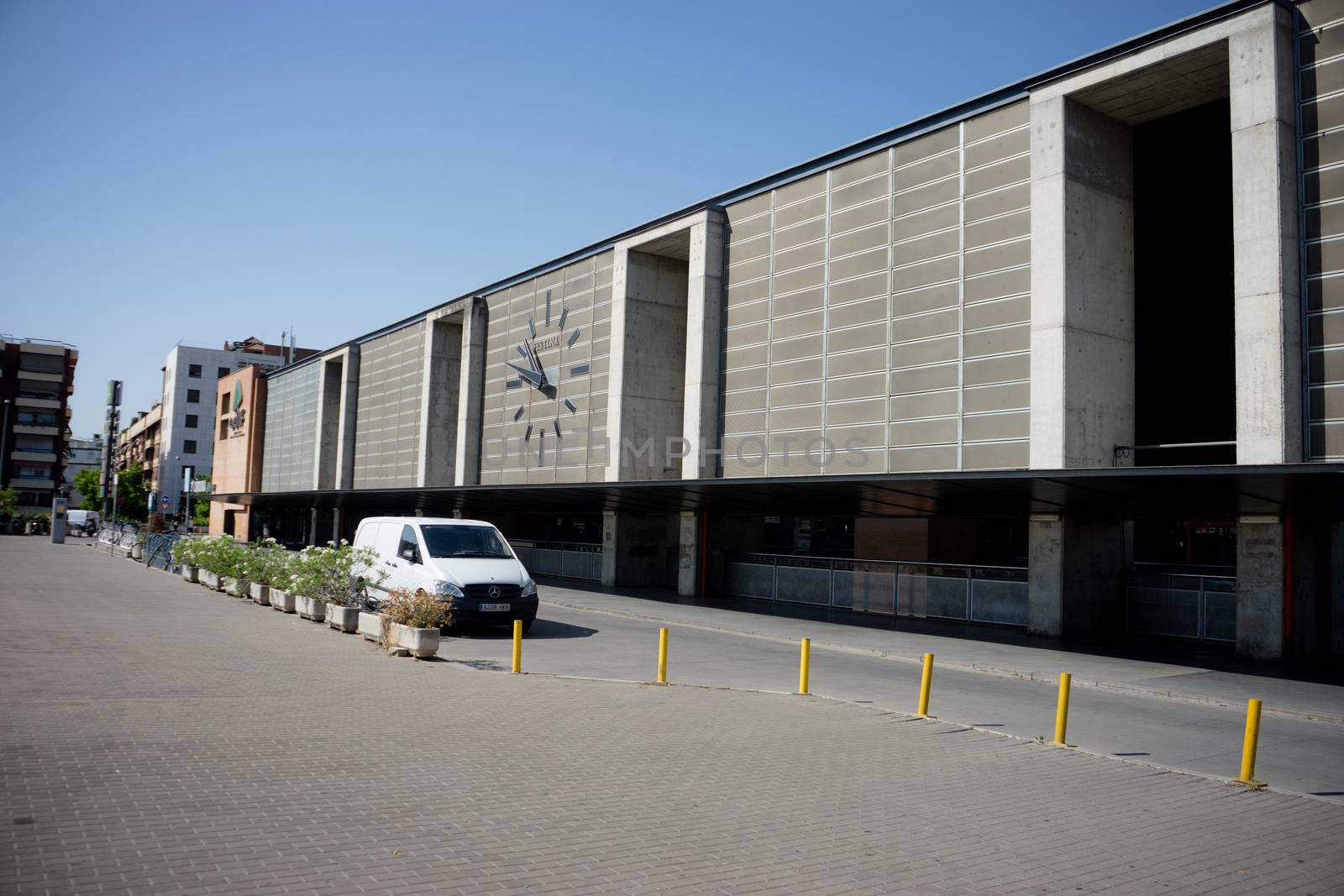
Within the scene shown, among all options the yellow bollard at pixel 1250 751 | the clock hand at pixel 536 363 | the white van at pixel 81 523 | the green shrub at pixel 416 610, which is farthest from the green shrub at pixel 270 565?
the white van at pixel 81 523

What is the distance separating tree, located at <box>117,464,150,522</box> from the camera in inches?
3713

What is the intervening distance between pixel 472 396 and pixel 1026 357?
25.4 meters

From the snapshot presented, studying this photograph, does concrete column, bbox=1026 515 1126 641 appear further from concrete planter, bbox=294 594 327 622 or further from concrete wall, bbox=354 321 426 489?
concrete wall, bbox=354 321 426 489

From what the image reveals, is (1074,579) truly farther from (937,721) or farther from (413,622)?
(413,622)

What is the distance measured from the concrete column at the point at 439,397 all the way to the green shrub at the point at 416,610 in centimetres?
2836

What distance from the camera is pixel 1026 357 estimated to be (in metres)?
18.8

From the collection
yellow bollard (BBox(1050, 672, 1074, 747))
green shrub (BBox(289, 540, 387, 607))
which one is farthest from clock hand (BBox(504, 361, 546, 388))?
yellow bollard (BBox(1050, 672, 1074, 747))

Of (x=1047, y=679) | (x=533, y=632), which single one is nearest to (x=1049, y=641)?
(x=1047, y=679)

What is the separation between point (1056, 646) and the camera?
18.5 metres

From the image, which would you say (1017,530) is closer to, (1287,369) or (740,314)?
(740,314)

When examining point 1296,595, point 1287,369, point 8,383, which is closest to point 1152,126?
point 1287,369

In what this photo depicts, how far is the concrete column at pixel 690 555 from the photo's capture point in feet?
93.8

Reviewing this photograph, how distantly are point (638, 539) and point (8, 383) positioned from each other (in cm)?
9775

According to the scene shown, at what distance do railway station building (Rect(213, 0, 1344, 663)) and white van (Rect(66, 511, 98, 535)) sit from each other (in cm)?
4883
